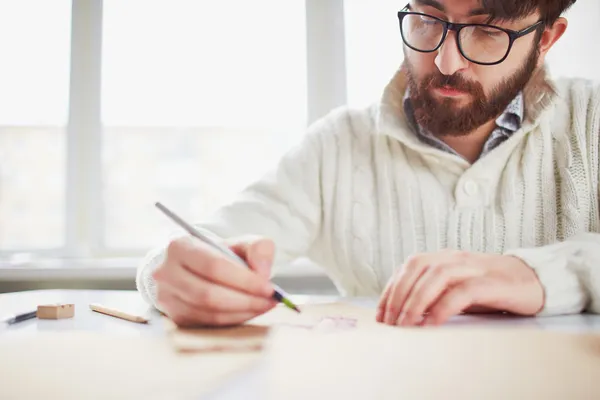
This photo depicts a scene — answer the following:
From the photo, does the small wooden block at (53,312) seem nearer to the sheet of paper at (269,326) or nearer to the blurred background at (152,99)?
the sheet of paper at (269,326)

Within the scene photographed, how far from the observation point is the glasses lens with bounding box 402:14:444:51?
80cm

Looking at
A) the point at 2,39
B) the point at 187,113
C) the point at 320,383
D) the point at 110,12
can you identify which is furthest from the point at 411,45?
the point at 2,39

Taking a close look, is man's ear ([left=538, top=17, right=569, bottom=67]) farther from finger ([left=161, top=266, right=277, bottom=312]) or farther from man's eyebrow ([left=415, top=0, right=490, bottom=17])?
finger ([left=161, top=266, right=277, bottom=312])

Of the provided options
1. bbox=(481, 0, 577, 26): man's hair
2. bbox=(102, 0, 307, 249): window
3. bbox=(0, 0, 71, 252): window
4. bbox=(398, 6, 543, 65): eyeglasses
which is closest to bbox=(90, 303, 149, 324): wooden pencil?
bbox=(398, 6, 543, 65): eyeglasses

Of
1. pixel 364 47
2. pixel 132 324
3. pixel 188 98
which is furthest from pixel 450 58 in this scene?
pixel 188 98

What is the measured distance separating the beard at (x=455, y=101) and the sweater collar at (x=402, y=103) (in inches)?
0.8

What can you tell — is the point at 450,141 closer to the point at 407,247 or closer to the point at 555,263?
the point at 407,247

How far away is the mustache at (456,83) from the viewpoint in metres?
0.81

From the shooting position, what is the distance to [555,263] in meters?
0.61

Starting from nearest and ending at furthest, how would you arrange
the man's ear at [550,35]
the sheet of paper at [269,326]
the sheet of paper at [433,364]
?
the sheet of paper at [433,364]
the sheet of paper at [269,326]
the man's ear at [550,35]

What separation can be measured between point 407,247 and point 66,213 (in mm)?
1120

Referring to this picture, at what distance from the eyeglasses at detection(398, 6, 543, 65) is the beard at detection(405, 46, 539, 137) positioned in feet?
0.15

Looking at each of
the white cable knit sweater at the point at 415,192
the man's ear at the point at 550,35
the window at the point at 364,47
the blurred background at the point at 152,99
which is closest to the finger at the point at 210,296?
the white cable knit sweater at the point at 415,192

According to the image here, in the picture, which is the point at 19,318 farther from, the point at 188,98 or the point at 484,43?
the point at 188,98
